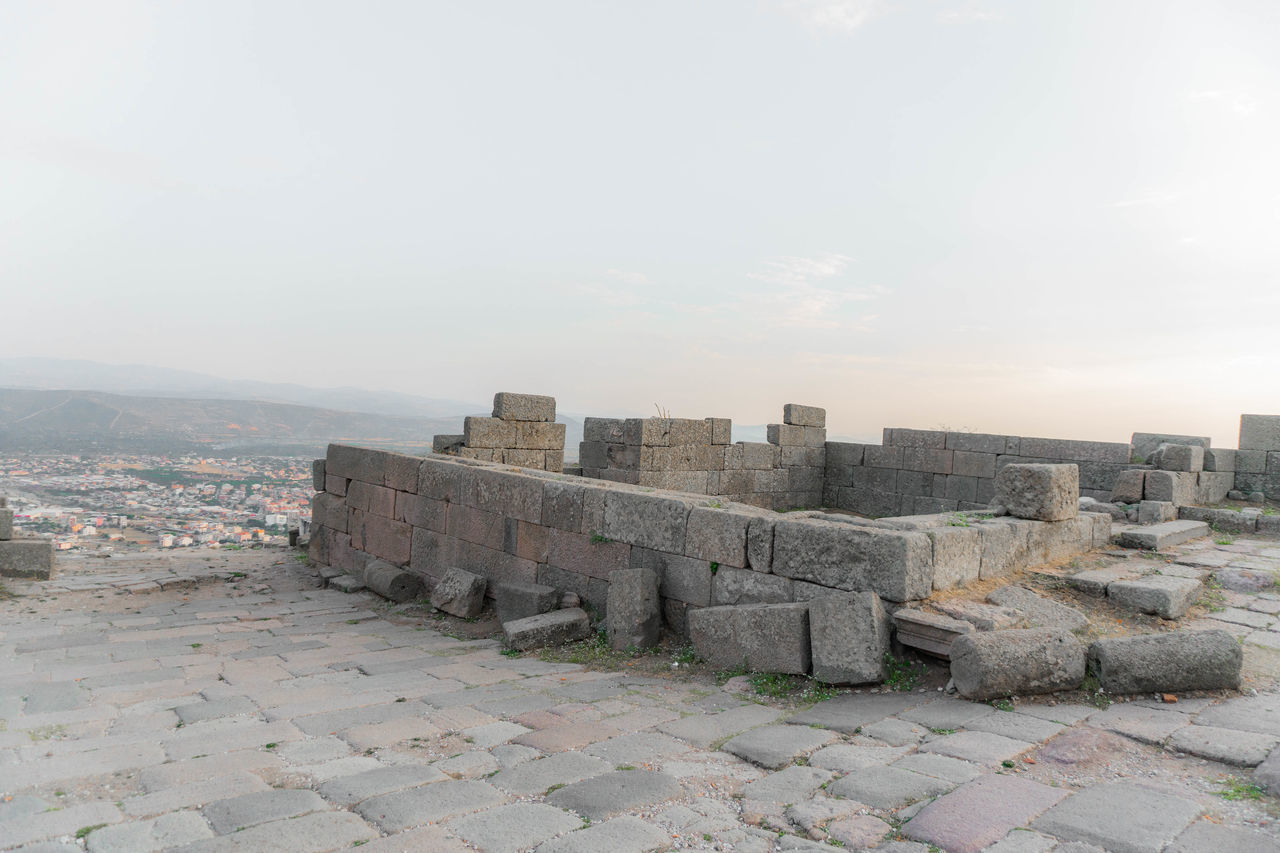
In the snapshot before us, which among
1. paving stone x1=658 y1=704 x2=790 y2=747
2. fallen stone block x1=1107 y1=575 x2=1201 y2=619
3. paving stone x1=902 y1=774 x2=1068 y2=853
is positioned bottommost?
paving stone x1=658 y1=704 x2=790 y2=747

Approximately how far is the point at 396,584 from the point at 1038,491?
703 cm

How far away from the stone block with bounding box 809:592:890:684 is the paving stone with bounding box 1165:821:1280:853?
7.05 ft

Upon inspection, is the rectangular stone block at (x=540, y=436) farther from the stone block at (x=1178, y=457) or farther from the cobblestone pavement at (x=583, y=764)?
the stone block at (x=1178, y=457)

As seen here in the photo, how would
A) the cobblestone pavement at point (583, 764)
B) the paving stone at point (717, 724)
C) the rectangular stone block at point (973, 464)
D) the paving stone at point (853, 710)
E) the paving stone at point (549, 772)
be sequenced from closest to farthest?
the cobblestone pavement at point (583, 764) < the paving stone at point (549, 772) < the paving stone at point (717, 724) < the paving stone at point (853, 710) < the rectangular stone block at point (973, 464)

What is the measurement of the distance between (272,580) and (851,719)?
917cm

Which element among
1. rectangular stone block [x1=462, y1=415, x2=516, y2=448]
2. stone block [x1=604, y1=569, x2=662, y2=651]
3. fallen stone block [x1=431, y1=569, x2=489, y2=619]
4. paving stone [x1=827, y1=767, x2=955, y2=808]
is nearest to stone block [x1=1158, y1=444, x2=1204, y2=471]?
stone block [x1=604, y1=569, x2=662, y2=651]

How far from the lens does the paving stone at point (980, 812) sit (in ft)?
9.93

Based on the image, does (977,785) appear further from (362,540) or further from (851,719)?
(362,540)

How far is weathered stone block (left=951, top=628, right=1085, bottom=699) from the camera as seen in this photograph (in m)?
4.66

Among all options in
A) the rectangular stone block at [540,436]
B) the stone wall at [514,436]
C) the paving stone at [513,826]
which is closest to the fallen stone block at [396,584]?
the stone wall at [514,436]

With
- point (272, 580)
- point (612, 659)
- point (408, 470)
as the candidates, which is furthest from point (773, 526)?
point (272, 580)

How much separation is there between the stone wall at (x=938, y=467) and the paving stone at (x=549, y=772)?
1129 centimetres

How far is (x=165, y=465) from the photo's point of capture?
32.1 meters

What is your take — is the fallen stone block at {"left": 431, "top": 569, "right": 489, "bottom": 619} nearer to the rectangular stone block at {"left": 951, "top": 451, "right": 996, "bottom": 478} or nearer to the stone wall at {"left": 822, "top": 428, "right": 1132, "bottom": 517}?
the stone wall at {"left": 822, "top": 428, "right": 1132, "bottom": 517}
